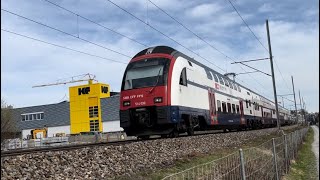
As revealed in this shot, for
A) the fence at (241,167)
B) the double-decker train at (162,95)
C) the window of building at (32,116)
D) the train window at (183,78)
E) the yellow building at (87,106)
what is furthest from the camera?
the window of building at (32,116)

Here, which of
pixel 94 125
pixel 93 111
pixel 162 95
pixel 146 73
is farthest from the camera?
pixel 94 125

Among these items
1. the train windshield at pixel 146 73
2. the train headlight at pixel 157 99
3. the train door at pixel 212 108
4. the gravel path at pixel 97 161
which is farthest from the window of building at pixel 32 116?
the gravel path at pixel 97 161

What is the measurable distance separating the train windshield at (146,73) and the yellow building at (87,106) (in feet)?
198

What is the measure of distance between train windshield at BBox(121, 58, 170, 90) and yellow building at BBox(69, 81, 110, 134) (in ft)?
198

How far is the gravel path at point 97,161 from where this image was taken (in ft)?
22.1

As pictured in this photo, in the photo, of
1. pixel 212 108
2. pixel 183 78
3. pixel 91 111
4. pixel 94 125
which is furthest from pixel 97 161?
pixel 94 125

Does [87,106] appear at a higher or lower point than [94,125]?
higher

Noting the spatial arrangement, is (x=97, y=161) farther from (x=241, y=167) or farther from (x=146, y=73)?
(x=146, y=73)

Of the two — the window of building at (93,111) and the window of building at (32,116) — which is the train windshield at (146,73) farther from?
the window of building at (32,116)

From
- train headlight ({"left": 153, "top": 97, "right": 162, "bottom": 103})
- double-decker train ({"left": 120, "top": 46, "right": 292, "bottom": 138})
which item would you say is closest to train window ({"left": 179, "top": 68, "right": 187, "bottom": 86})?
double-decker train ({"left": 120, "top": 46, "right": 292, "bottom": 138})

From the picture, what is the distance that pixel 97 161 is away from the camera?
838 cm

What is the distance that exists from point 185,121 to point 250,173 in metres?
9.91

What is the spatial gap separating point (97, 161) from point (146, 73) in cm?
806

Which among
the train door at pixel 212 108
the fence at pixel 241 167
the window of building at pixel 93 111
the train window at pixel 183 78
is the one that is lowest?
the fence at pixel 241 167
